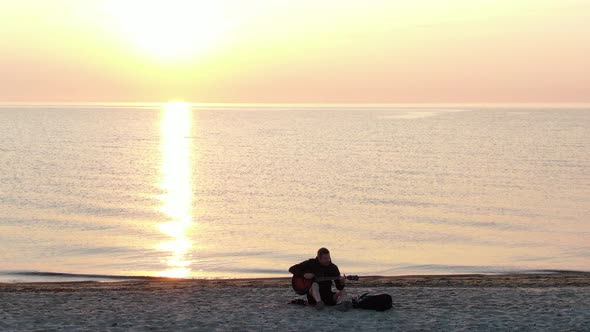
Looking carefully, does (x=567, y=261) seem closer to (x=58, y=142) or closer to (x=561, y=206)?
(x=561, y=206)

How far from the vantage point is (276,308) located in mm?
17547

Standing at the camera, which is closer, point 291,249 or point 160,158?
point 291,249

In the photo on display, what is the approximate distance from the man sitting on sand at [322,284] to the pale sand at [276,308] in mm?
229

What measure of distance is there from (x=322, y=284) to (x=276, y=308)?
46.1 inches

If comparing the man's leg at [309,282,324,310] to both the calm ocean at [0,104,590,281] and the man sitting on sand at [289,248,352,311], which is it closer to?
the man sitting on sand at [289,248,352,311]

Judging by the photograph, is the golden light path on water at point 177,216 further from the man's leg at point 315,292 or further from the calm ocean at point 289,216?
the man's leg at point 315,292

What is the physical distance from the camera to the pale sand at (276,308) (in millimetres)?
15711

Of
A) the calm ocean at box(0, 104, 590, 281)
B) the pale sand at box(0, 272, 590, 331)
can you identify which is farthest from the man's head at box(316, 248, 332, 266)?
the calm ocean at box(0, 104, 590, 281)

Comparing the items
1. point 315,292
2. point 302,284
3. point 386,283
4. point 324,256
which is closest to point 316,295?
point 315,292

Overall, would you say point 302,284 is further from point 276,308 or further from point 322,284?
point 276,308

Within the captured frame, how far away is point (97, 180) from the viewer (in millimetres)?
68312

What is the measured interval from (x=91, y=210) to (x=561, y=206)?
27.1 meters

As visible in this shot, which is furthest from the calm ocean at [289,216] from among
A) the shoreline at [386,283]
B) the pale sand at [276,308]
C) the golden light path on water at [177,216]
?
the pale sand at [276,308]

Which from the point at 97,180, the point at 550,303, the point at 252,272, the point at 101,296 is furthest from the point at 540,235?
the point at 97,180
